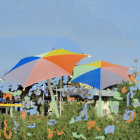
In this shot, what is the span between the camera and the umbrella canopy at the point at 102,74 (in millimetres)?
10164

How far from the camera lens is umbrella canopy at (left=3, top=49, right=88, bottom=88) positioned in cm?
838

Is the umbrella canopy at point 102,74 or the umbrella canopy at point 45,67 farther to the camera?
the umbrella canopy at point 102,74

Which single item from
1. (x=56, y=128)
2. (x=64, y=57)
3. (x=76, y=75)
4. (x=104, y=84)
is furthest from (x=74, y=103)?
(x=56, y=128)

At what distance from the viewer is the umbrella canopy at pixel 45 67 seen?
8.38 metres

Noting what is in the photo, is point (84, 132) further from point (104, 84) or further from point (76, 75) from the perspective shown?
point (76, 75)

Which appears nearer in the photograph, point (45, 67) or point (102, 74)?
point (45, 67)

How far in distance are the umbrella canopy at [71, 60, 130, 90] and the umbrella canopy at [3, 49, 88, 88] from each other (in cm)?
140

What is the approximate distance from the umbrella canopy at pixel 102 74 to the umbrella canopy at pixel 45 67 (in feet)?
4.60

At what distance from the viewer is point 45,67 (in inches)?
336

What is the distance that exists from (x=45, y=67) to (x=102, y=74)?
2.43 meters

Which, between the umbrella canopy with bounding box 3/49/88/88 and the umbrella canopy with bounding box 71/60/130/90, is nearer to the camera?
the umbrella canopy with bounding box 3/49/88/88

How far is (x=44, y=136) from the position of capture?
751 centimetres

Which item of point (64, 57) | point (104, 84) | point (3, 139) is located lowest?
point (3, 139)

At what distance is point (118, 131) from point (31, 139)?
83.3 inches
